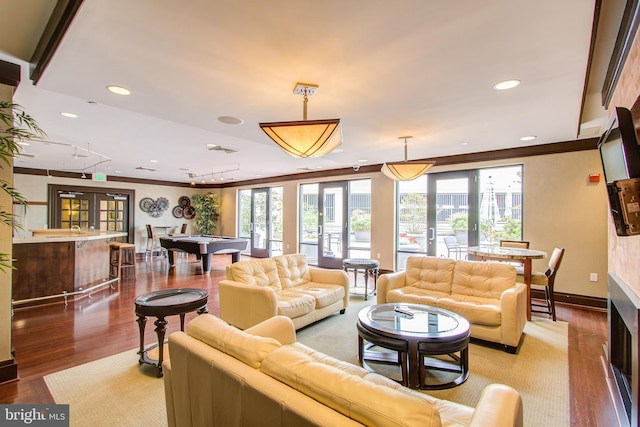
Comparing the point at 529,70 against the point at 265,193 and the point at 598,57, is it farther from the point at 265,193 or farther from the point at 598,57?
the point at 265,193

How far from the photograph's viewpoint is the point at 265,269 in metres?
3.84

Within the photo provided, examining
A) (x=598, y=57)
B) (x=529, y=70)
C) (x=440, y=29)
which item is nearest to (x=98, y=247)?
(x=440, y=29)

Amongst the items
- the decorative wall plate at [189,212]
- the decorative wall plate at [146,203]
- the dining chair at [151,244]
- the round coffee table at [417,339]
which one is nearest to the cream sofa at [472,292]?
the round coffee table at [417,339]

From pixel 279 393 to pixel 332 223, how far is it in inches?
270

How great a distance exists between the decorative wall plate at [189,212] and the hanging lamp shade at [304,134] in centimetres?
953

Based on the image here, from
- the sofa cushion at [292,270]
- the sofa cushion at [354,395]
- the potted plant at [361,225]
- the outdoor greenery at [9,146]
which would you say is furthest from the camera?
the potted plant at [361,225]

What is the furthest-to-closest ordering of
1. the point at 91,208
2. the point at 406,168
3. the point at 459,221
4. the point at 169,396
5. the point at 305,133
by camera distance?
the point at 91,208
the point at 459,221
the point at 406,168
the point at 305,133
the point at 169,396

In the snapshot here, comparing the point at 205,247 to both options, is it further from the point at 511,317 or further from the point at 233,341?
the point at 511,317

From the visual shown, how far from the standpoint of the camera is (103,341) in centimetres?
326

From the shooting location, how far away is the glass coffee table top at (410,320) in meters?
2.42

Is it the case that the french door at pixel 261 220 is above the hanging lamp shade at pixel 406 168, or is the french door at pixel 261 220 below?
below

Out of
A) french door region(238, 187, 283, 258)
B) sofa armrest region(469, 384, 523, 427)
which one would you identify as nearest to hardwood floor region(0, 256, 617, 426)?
sofa armrest region(469, 384, 523, 427)

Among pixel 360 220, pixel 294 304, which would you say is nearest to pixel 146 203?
pixel 360 220

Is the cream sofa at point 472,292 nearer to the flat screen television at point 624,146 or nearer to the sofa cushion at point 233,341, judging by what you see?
the flat screen television at point 624,146
